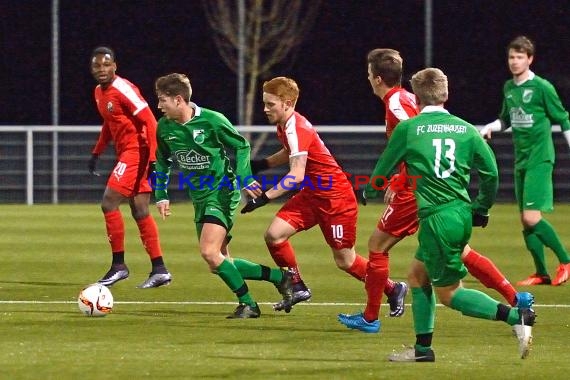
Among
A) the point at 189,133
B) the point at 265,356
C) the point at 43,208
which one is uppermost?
the point at 189,133

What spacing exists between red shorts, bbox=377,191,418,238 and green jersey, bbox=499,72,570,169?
121 inches

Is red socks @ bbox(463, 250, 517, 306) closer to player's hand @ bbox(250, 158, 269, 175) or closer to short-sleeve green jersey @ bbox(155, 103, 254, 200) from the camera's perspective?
player's hand @ bbox(250, 158, 269, 175)

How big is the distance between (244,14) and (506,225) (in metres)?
8.27

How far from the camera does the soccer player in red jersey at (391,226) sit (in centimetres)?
892

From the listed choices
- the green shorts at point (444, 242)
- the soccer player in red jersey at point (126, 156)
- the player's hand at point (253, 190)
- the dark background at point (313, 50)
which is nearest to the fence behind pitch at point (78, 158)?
the dark background at point (313, 50)

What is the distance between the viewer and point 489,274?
884 centimetres

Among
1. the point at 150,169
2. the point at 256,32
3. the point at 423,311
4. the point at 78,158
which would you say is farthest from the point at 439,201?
the point at 256,32

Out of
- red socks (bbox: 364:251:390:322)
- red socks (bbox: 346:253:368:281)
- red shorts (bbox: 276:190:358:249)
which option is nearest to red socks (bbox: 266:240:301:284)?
red shorts (bbox: 276:190:358:249)

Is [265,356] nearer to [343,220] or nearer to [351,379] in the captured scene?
[351,379]

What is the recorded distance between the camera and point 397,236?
903 cm

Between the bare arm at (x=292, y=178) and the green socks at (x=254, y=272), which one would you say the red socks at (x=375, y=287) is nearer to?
the bare arm at (x=292, y=178)

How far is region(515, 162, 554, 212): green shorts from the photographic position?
38.6 ft

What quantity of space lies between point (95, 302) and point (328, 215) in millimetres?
1699

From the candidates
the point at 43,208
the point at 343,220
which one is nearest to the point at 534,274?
the point at 343,220
